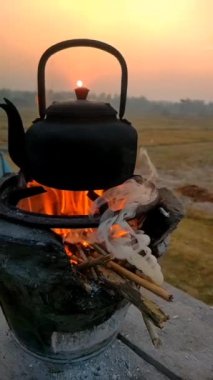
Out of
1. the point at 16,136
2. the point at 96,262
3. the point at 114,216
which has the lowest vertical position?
the point at 96,262

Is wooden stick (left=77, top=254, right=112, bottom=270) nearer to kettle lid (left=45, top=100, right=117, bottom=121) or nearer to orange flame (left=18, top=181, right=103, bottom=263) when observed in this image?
orange flame (left=18, top=181, right=103, bottom=263)

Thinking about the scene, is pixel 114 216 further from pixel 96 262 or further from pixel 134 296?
→ pixel 134 296

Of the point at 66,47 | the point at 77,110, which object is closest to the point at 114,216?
the point at 77,110

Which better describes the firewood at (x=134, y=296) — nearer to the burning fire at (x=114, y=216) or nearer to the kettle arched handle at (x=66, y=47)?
the burning fire at (x=114, y=216)

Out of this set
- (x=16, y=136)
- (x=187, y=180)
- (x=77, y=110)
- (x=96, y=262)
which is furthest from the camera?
(x=187, y=180)

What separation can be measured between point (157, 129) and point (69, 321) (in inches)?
315

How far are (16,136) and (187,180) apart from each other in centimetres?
427

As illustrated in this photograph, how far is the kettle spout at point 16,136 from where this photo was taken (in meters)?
1.75

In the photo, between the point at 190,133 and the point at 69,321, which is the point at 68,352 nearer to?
the point at 69,321

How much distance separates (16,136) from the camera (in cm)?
180

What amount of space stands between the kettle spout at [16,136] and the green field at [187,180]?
0.48 ft

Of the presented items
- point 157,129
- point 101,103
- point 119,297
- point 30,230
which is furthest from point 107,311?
point 157,129

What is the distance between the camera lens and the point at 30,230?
1538 mm

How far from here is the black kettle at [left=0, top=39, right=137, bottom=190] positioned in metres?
1.59
